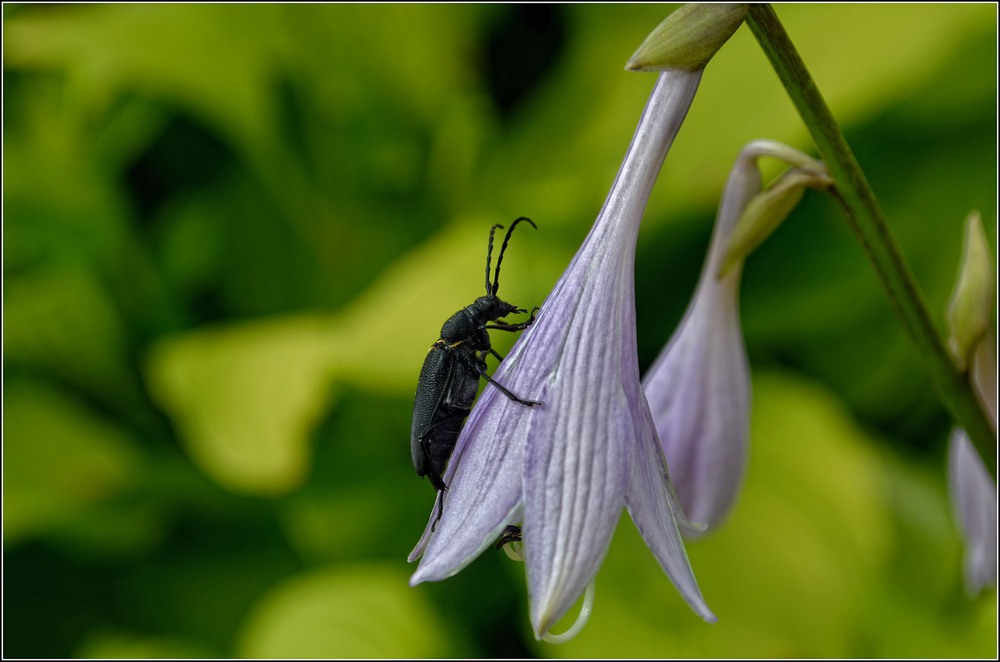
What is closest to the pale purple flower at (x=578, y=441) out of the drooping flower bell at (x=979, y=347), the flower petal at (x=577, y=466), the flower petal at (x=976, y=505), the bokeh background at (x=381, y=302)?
the flower petal at (x=577, y=466)

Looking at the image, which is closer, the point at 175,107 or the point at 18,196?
the point at 18,196

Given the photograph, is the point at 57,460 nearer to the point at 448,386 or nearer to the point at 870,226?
the point at 448,386

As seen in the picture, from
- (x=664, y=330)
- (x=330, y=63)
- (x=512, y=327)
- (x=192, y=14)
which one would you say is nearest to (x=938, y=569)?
(x=664, y=330)

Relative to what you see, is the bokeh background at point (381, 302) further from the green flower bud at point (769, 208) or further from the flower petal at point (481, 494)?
the flower petal at point (481, 494)

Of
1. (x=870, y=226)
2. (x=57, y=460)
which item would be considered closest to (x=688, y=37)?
(x=870, y=226)

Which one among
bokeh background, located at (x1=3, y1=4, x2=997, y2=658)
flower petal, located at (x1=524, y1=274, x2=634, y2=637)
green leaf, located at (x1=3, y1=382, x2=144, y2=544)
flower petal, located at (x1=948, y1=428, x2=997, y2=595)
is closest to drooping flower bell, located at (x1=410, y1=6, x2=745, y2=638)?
flower petal, located at (x1=524, y1=274, x2=634, y2=637)

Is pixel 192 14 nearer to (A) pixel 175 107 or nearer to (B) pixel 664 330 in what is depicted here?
(A) pixel 175 107
